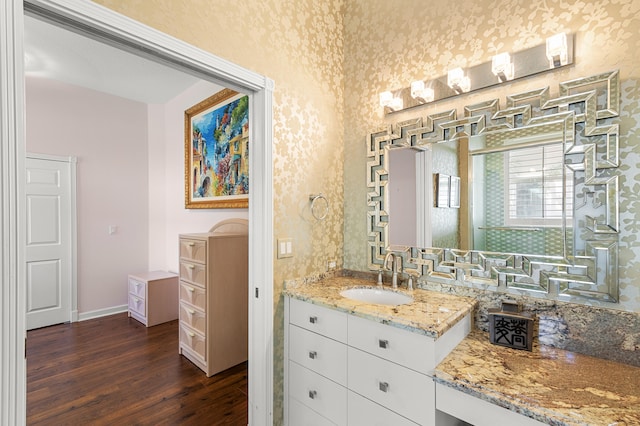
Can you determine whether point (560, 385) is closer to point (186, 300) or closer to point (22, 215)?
point (22, 215)

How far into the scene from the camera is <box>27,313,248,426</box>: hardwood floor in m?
2.11

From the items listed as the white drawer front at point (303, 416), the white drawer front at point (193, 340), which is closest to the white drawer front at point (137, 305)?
the white drawer front at point (193, 340)

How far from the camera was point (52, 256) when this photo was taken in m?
3.81

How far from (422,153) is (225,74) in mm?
1261

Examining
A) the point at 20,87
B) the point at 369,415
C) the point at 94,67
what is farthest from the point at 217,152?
the point at 369,415

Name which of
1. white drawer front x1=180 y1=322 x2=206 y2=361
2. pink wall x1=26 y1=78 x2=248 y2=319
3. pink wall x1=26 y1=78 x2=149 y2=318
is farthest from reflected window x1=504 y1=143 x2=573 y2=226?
pink wall x1=26 y1=78 x2=149 y2=318

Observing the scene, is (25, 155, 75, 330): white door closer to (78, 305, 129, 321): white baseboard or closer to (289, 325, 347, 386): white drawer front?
(78, 305, 129, 321): white baseboard

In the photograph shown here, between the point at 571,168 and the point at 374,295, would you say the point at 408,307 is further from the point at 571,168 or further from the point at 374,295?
the point at 571,168

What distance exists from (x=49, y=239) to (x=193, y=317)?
2.54m

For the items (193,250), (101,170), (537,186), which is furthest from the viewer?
(101,170)

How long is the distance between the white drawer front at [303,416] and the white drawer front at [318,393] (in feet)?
0.07

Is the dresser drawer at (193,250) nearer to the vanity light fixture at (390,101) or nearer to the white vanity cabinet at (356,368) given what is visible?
the white vanity cabinet at (356,368)

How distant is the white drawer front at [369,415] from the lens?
4.47ft

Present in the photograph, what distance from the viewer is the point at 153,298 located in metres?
3.81
